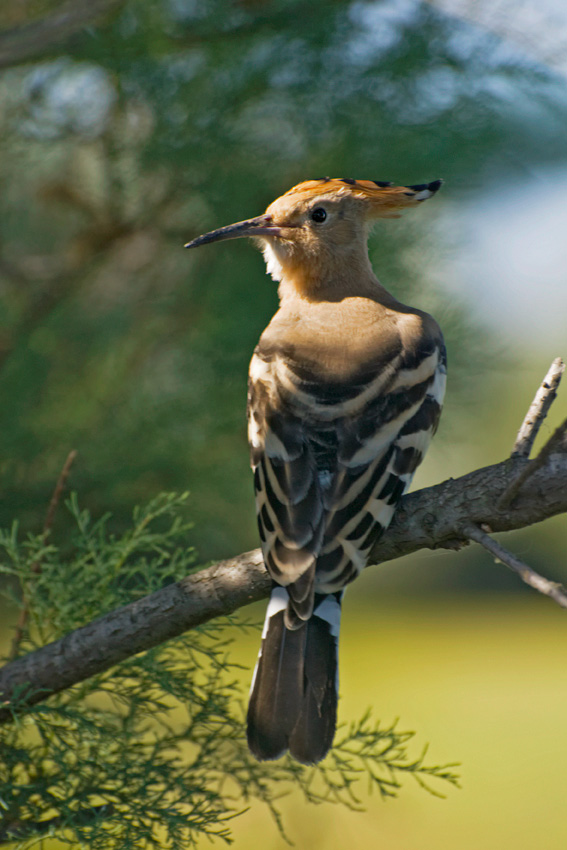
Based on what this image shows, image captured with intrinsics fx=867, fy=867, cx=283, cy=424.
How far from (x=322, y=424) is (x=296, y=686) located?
1.14ft

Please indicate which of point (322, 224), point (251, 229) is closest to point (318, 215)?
point (322, 224)

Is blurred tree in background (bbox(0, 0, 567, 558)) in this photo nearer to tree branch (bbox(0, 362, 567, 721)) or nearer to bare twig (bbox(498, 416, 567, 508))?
tree branch (bbox(0, 362, 567, 721))

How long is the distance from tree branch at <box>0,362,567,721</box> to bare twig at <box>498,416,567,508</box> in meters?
0.02

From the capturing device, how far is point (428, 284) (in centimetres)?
193

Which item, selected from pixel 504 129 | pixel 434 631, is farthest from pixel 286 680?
pixel 434 631

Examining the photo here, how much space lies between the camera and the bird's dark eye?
147 cm

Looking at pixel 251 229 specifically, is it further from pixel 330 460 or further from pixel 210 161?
pixel 210 161

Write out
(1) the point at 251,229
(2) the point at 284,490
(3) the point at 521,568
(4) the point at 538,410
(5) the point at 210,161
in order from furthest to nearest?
1. (5) the point at 210,161
2. (1) the point at 251,229
3. (2) the point at 284,490
4. (4) the point at 538,410
5. (3) the point at 521,568

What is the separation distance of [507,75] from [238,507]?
1.15 metres

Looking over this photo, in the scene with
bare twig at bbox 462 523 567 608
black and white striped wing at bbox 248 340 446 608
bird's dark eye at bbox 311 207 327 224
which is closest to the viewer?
bare twig at bbox 462 523 567 608

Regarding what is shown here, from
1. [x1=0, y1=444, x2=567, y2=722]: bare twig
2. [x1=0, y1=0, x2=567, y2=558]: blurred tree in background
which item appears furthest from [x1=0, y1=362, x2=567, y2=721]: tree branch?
[x1=0, y1=0, x2=567, y2=558]: blurred tree in background

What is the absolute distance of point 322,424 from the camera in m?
1.17

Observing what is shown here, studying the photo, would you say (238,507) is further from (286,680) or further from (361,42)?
(361,42)

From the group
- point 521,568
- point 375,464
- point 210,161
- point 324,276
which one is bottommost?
point 521,568
